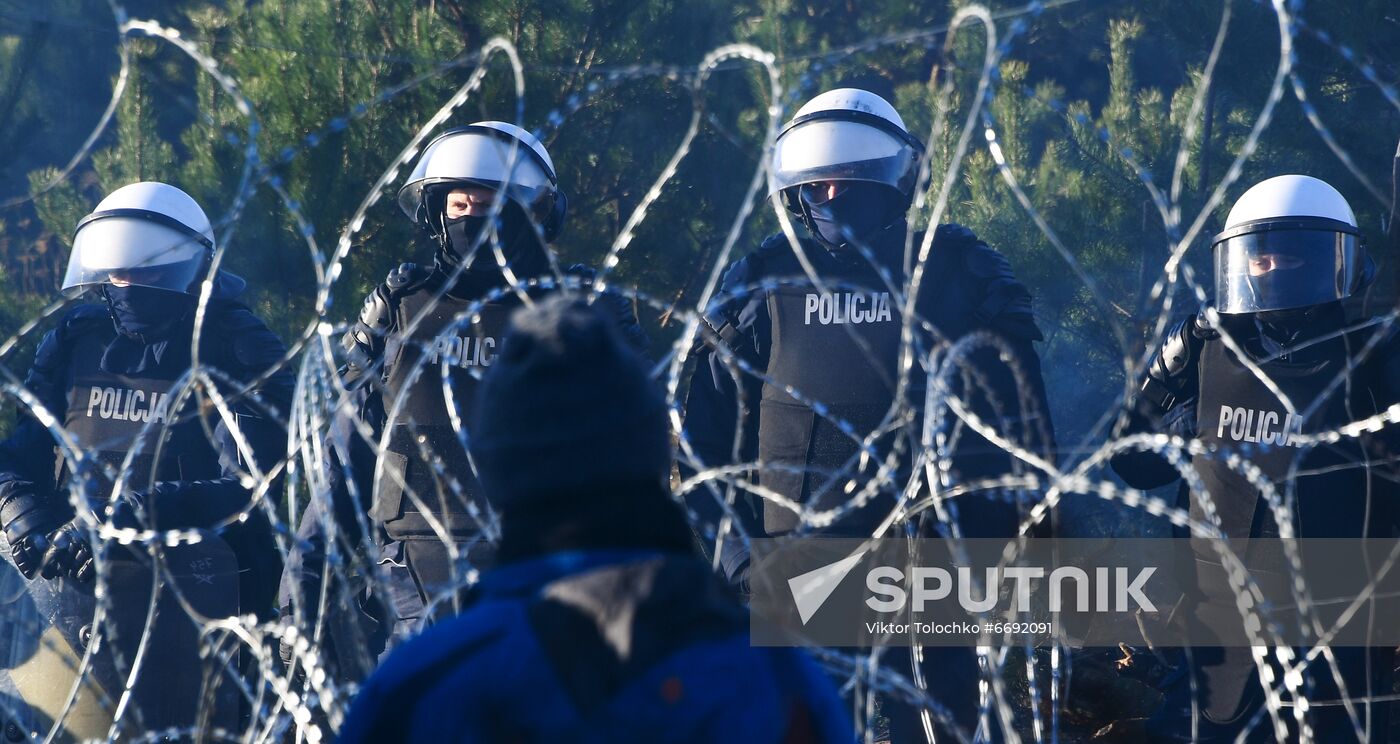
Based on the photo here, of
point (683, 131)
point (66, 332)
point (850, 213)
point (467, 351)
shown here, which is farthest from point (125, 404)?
point (683, 131)

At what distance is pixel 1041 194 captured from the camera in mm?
8000

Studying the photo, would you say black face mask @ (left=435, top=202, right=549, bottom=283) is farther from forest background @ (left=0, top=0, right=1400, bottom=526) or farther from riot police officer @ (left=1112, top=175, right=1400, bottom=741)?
riot police officer @ (left=1112, top=175, right=1400, bottom=741)

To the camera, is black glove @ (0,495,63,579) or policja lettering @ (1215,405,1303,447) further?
black glove @ (0,495,63,579)

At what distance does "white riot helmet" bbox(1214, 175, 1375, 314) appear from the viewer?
4.69m

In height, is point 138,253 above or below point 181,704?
above

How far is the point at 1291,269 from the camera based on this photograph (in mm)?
4707

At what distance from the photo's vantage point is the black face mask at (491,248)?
460 cm

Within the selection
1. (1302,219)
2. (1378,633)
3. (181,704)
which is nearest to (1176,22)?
(1302,219)

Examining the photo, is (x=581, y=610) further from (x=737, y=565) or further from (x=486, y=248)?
(x=486, y=248)

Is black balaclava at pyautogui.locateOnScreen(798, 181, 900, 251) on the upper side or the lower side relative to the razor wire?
upper

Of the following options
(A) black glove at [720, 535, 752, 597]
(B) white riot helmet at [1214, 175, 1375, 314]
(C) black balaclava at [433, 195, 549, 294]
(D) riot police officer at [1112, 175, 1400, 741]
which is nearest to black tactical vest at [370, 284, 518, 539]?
(C) black balaclava at [433, 195, 549, 294]

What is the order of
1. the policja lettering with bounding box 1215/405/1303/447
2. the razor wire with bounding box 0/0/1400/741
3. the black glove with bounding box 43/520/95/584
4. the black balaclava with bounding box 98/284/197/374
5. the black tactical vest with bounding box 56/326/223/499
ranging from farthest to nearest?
1. the black balaclava with bounding box 98/284/197/374
2. the black tactical vest with bounding box 56/326/223/499
3. the black glove with bounding box 43/520/95/584
4. the policja lettering with bounding box 1215/405/1303/447
5. the razor wire with bounding box 0/0/1400/741

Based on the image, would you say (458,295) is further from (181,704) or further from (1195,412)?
(1195,412)

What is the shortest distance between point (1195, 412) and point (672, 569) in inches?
139
